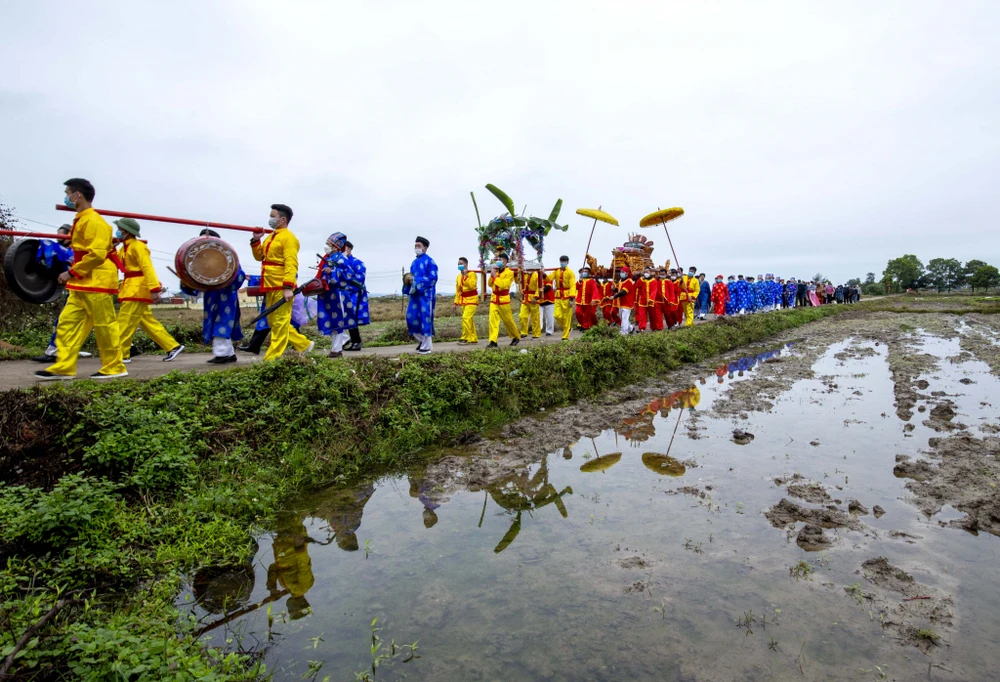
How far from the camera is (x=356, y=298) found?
9055 millimetres

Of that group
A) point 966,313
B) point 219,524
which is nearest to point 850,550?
point 219,524

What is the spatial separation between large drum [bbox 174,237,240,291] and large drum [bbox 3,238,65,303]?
1.74m

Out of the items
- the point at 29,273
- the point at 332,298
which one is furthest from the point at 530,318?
the point at 29,273

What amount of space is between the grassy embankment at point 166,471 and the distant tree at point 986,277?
7706 cm

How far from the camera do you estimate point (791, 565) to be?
325 centimetres

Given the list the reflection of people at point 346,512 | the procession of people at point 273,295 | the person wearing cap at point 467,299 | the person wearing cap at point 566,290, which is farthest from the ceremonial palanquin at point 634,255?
the reflection of people at point 346,512

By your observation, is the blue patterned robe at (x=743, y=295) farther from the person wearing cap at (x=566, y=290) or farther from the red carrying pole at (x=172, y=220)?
the red carrying pole at (x=172, y=220)

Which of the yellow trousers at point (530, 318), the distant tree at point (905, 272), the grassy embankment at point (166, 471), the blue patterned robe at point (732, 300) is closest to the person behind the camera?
the grassy embankment at point (166, 471)

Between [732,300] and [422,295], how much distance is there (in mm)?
19985

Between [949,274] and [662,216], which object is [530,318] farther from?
[949,274]

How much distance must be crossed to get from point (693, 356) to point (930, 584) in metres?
9.85

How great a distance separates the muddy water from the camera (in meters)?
2.50

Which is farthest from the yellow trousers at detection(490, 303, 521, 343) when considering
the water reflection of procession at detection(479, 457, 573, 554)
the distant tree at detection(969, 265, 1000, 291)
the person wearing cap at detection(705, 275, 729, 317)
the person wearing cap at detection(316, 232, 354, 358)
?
the distant tree at detection(969, 265, 1000, 291)

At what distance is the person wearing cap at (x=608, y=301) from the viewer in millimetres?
15828
